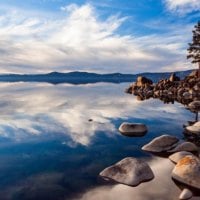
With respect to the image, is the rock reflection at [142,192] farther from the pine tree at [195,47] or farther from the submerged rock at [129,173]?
the pine tree at [195,47]

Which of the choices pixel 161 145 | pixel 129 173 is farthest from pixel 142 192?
pixel 161 145

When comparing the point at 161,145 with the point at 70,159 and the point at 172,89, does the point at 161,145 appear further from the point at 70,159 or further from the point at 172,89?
the point at 172,89

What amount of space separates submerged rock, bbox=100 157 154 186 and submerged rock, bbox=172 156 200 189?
0.99m

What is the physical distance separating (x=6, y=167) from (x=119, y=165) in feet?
16.2

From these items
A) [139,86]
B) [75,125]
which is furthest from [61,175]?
[139,86]

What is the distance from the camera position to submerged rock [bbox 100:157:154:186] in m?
11.2

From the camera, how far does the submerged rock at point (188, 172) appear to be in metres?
10.7

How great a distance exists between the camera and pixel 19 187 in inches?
439

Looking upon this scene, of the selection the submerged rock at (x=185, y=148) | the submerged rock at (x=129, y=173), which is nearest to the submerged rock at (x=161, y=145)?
the submerged rock at (x=185, y=148)

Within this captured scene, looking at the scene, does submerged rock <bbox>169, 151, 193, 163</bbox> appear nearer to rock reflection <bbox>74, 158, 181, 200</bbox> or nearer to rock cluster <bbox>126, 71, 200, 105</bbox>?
rock reflection <bbox>74, 158, 181, 200</bbox>

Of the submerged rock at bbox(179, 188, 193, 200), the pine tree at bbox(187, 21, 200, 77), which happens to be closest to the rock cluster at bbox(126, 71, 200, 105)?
the pine tree at bbox(187, 21, 200, 77)

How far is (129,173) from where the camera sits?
11484mm

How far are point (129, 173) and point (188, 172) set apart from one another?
2.12 metres

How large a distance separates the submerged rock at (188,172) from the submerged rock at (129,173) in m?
0.99
